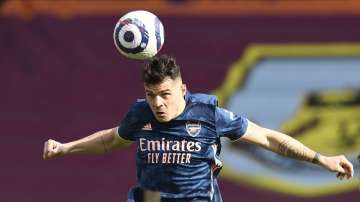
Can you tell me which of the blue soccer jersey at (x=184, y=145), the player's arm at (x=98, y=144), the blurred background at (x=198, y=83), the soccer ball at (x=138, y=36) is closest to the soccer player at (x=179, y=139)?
the blue soccer jersey at (x=184, y=145)

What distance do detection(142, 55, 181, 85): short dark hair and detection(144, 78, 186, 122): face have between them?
0.03 metres

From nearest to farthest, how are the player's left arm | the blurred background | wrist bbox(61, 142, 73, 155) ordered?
1. the player's left arm
2. wrist bbox(61, 142, 73, 155)
3. the blurred background

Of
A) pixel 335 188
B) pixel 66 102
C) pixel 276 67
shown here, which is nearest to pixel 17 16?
pixel 66 102

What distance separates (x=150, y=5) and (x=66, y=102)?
4.20ft

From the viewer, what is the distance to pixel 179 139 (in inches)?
258

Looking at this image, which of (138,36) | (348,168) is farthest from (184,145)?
(348,168)

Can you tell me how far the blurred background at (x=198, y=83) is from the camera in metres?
10.1

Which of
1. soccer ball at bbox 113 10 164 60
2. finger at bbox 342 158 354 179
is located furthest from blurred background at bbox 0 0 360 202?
finger at bbox 342 158 354 179

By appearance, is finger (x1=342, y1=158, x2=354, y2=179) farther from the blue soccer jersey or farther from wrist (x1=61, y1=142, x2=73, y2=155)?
wrist (x1=61, y1=142, x2=73, y2=155)

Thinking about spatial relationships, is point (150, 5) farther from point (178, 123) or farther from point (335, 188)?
point (178, 123)

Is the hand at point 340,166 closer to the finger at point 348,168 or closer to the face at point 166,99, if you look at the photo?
the finger at point 348,168

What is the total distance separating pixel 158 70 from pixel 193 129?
0.45m

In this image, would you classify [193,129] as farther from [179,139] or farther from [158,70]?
[158,70]

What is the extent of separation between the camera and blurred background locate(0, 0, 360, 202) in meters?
10.1
